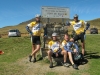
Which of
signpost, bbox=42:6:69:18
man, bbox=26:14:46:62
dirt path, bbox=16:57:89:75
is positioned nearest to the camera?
dirt path, bbox=16:57:89:75

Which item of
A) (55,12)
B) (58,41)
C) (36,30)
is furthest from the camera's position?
(55,12)

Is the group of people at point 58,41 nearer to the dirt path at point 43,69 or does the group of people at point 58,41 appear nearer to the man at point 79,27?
the man at point 79,27

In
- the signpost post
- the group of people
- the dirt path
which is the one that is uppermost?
the signpost post

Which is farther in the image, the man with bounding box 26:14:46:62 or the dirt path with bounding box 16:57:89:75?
the man with bounding box 26:14:46:62

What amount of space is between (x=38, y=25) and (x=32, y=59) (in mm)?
1865

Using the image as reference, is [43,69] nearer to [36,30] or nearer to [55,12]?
[36,30]

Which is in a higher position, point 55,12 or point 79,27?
point 55,12

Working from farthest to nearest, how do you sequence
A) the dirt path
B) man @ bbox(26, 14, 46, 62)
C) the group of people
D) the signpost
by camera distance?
the signpost, man @ bbox(26, 14, 46, 62), the group of people, the dirt path

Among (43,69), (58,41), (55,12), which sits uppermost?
(55,12)

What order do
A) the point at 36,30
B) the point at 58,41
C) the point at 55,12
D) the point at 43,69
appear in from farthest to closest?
the point at 55,12, the point at 36,30, the point at 58,41, the point at 43,69

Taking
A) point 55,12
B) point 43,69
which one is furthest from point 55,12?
point 43,69

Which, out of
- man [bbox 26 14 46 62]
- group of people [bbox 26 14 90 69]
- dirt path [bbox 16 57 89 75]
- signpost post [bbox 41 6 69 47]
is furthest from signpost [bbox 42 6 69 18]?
dirt path [bbox 16 57 89 75]

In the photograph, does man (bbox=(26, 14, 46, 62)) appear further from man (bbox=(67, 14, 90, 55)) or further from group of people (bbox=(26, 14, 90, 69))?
man (bbox=(67, 14, 90, 55))

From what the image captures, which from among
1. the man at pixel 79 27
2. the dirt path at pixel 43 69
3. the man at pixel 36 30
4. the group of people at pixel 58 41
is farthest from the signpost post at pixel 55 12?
the dirt path at pixel 43 69
